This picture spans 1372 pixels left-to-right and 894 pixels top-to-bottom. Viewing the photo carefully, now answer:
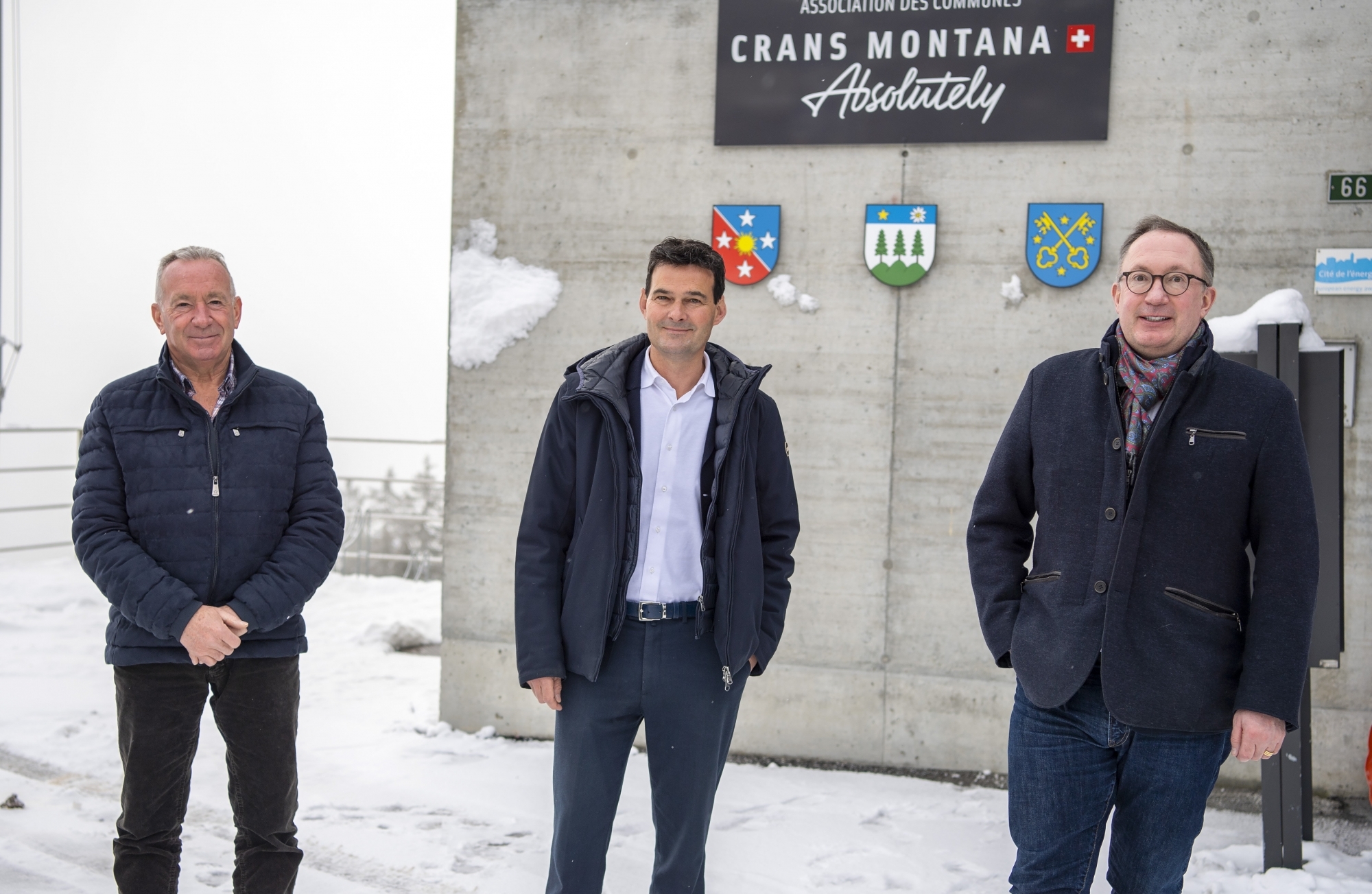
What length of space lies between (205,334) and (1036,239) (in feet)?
11.3

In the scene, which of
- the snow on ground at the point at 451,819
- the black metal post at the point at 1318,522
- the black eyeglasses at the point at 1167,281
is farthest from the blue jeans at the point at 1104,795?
the black metal post at the point at 1318,522

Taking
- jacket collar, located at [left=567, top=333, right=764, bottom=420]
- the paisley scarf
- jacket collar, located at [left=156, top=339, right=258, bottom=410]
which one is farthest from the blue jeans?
jacket collar, located at [left=156, top=339, right=258, bottom=410]

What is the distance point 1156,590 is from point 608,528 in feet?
3.87

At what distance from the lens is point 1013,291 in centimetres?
472

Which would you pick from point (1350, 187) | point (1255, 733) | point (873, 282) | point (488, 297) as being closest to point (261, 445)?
point (1255, 733)

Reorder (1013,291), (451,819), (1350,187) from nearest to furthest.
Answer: (451,819) → (1350,187) → (1013,291)

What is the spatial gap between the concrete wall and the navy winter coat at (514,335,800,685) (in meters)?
2.34

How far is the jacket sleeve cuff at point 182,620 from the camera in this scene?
2479mm

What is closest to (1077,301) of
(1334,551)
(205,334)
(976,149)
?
(976,149)

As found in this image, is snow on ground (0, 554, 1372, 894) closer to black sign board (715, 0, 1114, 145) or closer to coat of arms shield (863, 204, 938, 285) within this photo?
coat of arms shield (863, 204, 938, 285)

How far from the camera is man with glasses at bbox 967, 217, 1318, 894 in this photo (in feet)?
7.04

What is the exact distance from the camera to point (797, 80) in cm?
488

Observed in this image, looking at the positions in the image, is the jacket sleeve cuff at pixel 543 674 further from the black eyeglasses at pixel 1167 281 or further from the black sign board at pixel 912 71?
the black sign board at pixel 912 71

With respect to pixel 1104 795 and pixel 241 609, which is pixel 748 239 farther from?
pixel 1104 795
